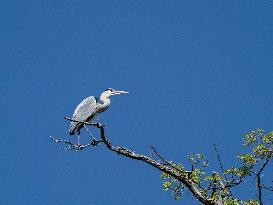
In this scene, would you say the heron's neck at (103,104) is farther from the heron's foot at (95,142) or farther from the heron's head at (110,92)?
the heron's foot at (95,142)

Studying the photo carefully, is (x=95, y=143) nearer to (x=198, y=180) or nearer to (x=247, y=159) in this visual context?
(x=198, y=180)

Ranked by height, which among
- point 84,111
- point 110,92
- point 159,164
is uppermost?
point 110,92

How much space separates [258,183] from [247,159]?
3.93 ft

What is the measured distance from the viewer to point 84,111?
12266 mm

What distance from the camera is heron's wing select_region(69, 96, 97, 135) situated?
12034 mm

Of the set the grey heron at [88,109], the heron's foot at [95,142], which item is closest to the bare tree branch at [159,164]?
the heron's foot at [95,142]

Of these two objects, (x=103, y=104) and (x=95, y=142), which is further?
(x=103, y=104)

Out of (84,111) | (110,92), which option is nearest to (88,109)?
(84,111)

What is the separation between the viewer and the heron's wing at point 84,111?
1203 centimetres

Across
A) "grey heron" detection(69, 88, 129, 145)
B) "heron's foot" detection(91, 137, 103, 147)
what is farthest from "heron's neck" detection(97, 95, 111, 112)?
"heron's foot" detection(91, 137, 103, 147)

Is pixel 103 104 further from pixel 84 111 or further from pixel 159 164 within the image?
pixel 159 164

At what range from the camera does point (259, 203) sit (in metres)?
8.22

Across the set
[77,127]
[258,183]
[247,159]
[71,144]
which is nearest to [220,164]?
[258,183]

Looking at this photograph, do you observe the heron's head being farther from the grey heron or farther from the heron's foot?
the heron's foot
